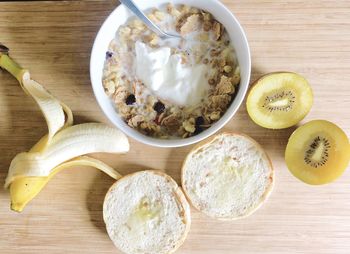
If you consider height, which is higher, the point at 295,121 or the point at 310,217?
the point at 295,121

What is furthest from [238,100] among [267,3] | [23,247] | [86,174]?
[23,247]

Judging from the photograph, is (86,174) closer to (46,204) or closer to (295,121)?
(46,204)

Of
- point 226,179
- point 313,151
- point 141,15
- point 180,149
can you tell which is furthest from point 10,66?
point 313,151

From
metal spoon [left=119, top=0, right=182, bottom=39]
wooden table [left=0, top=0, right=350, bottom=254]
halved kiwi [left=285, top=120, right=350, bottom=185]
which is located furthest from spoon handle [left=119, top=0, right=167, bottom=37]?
→ halved kiwi [left=285, top=120, right=350, bottom=185]

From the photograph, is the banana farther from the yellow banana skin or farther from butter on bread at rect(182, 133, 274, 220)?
butter on bread at rect(182, 133, 274, 220)

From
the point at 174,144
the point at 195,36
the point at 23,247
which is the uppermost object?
the point at 195,36

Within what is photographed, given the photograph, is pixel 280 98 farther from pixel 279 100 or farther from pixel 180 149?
pixel 180 149

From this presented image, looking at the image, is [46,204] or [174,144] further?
[46,204]

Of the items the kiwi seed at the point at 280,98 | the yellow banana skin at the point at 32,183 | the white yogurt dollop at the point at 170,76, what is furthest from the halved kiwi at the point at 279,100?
the yellow banana skin at the point at 32,183
